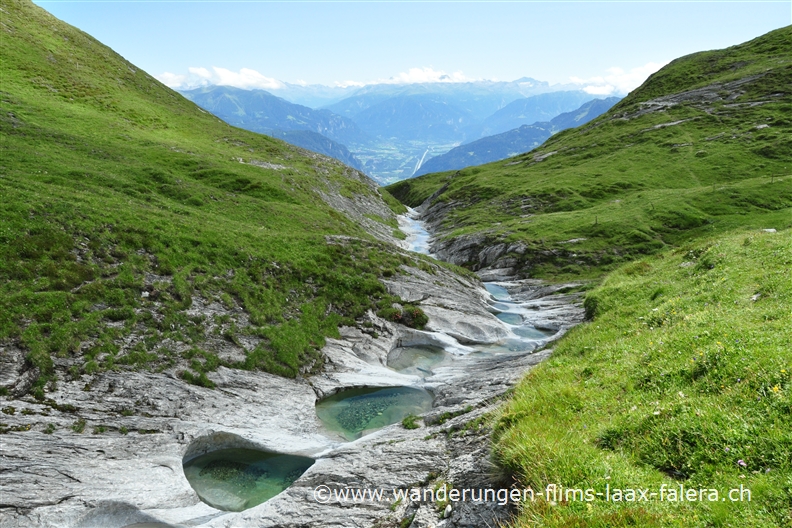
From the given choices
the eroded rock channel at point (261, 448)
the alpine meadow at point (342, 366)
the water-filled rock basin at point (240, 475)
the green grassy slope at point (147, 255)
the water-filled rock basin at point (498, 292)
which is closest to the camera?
the alpine meadow at point (342, 366)

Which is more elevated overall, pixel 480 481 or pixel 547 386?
pixel 547 386

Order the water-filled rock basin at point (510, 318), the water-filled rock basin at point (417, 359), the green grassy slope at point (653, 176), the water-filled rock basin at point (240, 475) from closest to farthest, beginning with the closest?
the water-filled rock basin at point (240, 475) → the water-filled rock basin at point (417, 359) → the water-filled rock basin at point (510, 318) → the green grassy slope at point (653, 176)

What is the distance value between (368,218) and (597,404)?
8541cm

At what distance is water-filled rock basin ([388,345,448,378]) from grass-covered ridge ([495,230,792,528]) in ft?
57.6

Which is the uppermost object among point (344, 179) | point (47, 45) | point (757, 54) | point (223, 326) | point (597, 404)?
point (757, 54)

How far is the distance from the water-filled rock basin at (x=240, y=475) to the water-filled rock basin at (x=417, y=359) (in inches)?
560

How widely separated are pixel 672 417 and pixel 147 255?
34308 millimetres

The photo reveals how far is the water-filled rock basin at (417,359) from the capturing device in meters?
34.5

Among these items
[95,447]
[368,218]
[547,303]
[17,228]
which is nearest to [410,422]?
[95,447]

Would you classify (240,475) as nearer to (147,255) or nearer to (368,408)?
(368,408)

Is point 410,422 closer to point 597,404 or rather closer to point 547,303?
point 597,404

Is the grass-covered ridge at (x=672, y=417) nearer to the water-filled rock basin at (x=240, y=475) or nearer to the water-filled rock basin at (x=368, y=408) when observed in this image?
the water-filled rock basin at (x=368, y=408)

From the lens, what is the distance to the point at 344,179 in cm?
11281

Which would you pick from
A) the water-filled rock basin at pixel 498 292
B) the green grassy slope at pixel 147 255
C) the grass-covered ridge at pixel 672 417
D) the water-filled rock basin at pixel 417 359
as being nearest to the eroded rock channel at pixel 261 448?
the water-filled rock basin at pixel 417 359
